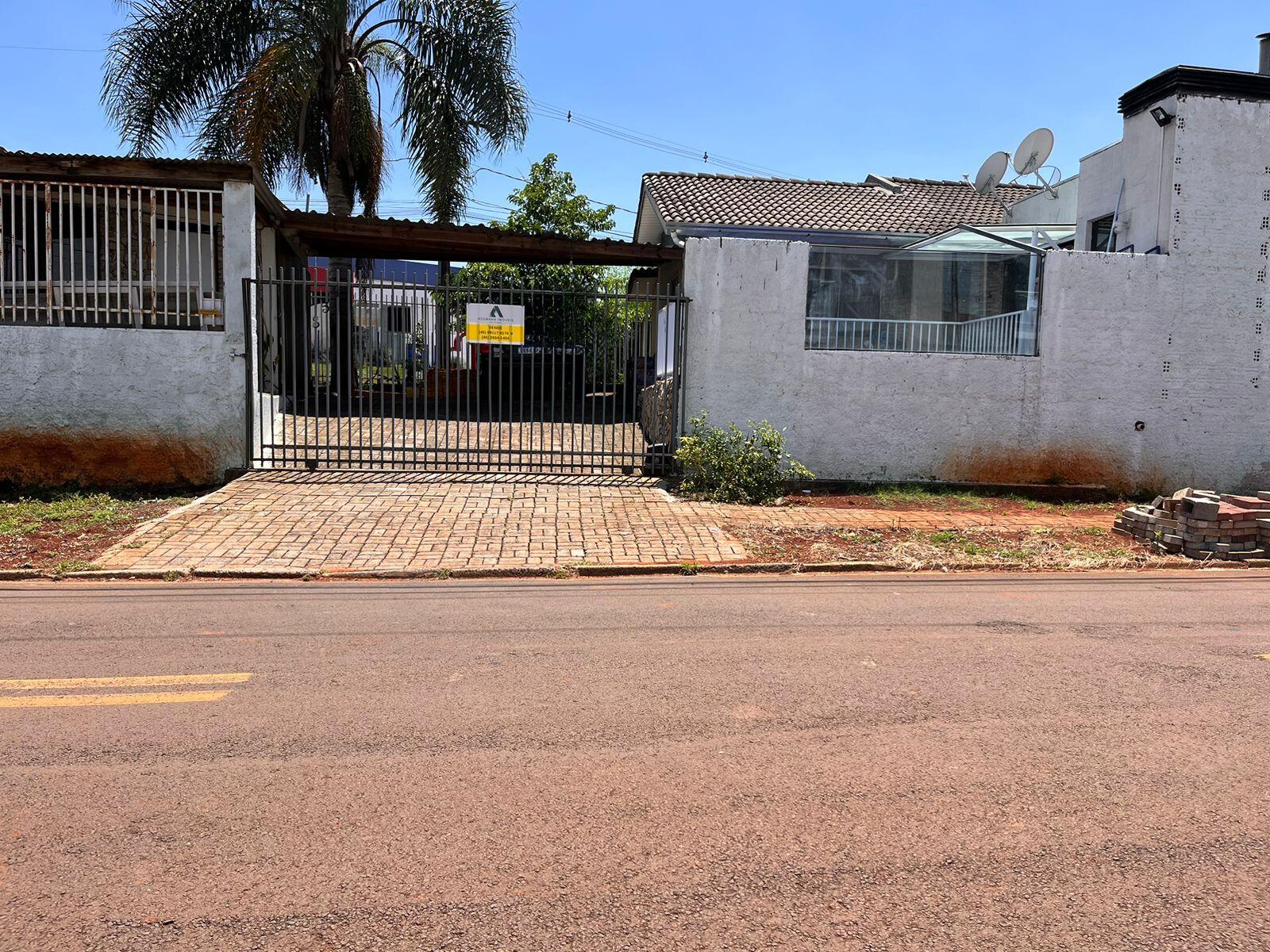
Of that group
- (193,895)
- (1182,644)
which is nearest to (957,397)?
(1182,644)

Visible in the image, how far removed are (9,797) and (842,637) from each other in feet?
14.3

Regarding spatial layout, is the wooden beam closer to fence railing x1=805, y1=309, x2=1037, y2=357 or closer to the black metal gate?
the black metal gate

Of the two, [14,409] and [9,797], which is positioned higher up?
[14,409]

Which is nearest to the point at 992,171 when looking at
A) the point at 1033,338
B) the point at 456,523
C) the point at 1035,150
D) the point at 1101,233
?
the point at 1035,150

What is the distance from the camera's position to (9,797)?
3486mm

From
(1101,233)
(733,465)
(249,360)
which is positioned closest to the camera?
(249,360)

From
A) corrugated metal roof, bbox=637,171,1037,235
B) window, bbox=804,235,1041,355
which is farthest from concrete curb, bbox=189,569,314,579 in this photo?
corrugated metal roof, bbox=637,171,1037,235

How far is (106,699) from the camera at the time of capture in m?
4.54

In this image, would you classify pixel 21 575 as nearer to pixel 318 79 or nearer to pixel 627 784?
pixel 627 784

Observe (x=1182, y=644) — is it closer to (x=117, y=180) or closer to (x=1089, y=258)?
(x=1089, y=258)

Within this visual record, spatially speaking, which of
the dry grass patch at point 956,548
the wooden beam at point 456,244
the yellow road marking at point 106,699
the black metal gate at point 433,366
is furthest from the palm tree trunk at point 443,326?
the yellow road marking at point 106,699

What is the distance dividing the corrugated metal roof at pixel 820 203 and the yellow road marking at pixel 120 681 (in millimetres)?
16390

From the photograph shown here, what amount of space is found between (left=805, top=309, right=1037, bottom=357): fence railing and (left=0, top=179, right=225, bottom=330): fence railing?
7341 mm

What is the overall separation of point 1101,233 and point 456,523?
10.8 m
